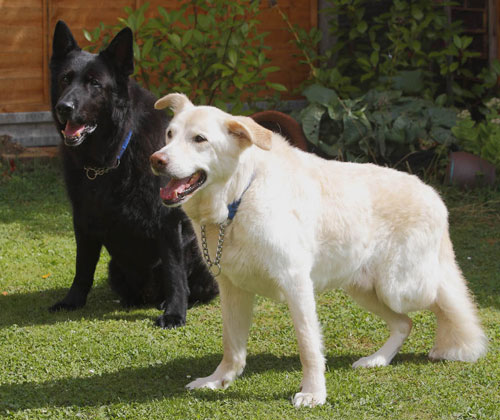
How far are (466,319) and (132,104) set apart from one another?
7.51 ft

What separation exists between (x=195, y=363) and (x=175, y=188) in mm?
1203

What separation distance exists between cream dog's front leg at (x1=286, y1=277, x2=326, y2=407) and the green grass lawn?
7 cm

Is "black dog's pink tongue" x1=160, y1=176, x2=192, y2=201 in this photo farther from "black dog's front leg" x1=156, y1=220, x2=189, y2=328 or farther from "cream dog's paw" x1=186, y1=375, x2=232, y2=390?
"black dog's front leg" x1=156, y1=220, x2=189, y2=328

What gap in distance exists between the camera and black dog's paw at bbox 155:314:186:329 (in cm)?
458

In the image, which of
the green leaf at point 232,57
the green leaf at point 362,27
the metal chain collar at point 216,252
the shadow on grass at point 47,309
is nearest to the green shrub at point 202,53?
the green leaf at point 232,57

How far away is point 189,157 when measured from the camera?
3.19 meters

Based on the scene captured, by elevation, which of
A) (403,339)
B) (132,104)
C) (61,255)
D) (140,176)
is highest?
(132,104)

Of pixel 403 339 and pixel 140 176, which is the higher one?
pixel 140 176

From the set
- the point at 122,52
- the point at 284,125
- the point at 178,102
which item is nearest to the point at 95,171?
the point at 122,52

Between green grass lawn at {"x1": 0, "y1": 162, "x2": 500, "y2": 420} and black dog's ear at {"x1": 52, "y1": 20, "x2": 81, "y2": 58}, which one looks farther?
black dog's ear at {"x1": 52, "y1": 20, "x2": 81, "y2": 58}

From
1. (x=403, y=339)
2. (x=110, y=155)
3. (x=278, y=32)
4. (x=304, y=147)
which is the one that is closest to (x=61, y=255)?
(x=110, y=155)

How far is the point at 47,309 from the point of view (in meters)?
4.91

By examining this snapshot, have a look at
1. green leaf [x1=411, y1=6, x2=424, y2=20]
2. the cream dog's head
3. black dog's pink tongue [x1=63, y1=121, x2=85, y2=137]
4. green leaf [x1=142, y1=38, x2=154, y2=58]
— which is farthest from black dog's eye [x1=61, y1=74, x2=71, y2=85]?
green leaf [x1=411, y1=6, x2=424, y2=20]

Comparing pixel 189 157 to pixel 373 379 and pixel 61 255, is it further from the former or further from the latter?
pixel 61 255
